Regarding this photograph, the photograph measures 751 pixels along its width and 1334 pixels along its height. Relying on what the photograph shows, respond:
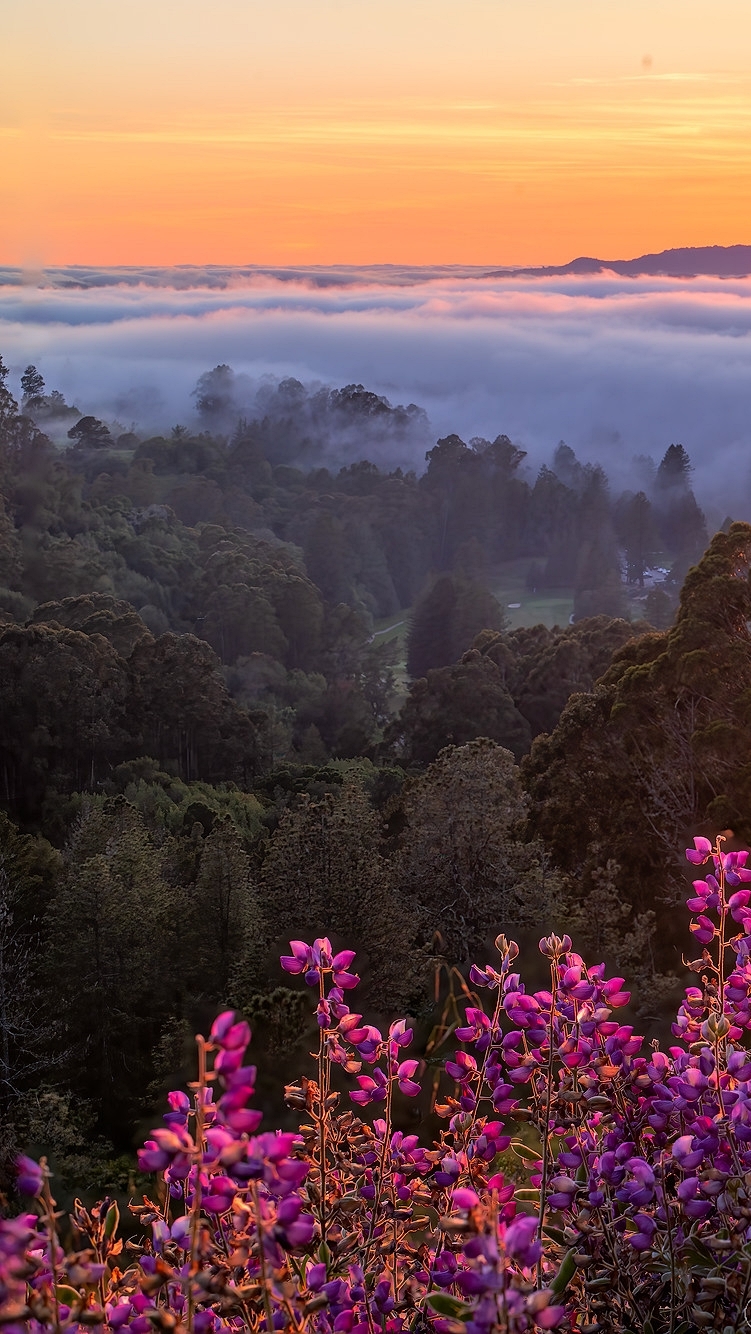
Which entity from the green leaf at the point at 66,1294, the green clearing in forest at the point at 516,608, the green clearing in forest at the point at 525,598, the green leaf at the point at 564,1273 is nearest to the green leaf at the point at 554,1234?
the green leaf at the point at 564,1273

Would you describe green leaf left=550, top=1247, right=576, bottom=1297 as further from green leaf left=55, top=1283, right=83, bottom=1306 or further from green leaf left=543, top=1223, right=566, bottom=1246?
green leaf left=55, top=1283, right=83, bottom=1306

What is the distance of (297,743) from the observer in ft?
166

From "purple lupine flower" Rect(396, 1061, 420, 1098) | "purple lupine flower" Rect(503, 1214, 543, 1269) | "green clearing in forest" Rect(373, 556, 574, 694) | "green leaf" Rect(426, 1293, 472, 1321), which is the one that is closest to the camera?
"purple lupine flower" Rect(503, 1214, 543, 1269)

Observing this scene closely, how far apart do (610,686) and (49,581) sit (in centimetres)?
4369

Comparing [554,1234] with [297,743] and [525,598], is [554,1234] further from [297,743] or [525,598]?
[525,598]

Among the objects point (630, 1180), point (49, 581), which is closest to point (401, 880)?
point (630, 1180)

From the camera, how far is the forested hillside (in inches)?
671

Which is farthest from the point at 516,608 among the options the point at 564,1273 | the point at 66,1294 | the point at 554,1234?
the point at 66,1294

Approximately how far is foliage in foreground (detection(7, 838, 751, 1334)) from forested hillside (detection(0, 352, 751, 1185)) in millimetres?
1510

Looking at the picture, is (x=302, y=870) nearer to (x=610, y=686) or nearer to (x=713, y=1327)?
(x=610, y=686)

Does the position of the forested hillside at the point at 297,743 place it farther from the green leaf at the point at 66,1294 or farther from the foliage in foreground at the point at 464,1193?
the green leaf at the point at 66,1294

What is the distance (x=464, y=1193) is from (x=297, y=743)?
1937 inches

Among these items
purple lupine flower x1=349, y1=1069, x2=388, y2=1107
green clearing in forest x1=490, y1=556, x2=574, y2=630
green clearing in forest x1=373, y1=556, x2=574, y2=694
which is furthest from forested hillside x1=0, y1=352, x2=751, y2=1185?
purple lupine flower x1=349, y1=1069, x2=388, y2=1107

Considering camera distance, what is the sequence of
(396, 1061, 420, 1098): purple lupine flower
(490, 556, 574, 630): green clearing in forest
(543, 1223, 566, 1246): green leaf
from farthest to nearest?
(490, 556, 574, 630): green clearing in forest → (396, 1061, 420, 1098): purple lupine flower → (543, 1223, 566, 1246): green leaf
